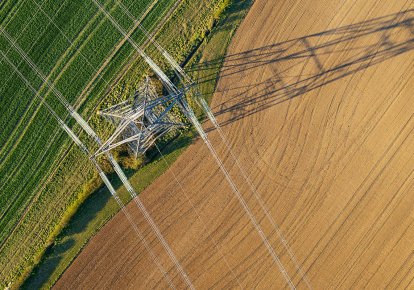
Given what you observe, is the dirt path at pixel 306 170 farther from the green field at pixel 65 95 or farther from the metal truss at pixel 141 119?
the metal truss at pixel 141 119

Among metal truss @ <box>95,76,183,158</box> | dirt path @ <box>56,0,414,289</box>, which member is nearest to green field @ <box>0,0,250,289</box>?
metal truss @ <box>95,76,183,158</box>

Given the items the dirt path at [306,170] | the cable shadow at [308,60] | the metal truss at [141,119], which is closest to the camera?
the metal truss at [141,119]

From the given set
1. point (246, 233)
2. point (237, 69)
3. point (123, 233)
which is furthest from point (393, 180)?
point (123, 233)

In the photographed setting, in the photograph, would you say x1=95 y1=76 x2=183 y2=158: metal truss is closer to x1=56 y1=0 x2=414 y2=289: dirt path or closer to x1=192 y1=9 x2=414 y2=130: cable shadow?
x1=56 y1=0 x2=414 y2=289: dirt path

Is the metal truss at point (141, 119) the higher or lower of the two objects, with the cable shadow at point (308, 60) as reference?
higher

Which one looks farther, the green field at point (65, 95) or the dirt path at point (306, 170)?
the green field at point (65, 95)

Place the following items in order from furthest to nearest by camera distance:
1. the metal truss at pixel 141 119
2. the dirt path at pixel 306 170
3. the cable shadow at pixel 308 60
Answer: the cable shadow at pixel 308 60, the dirt path at pixel 306 170, the metal truss at pixel 141 119

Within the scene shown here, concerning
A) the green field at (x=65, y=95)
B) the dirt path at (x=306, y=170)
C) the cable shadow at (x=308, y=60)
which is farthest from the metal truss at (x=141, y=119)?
the cable shadow at (x=308, y=60)
